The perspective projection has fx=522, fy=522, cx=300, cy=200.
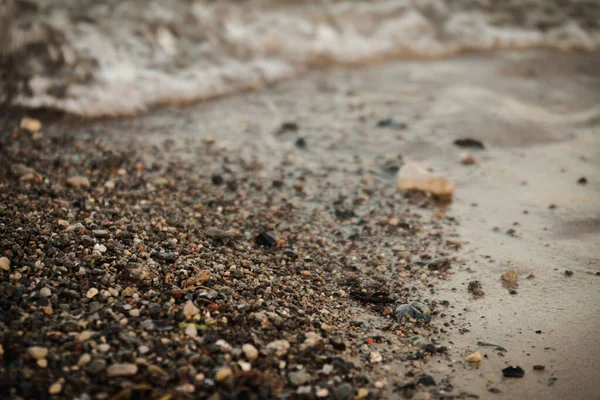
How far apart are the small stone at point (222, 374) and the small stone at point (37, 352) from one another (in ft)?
2.31

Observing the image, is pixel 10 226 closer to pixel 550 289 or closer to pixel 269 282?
pixel 269 282

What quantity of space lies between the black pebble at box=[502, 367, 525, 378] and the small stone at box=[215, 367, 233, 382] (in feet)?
4.09

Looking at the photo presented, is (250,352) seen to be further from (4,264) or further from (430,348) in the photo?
(4,264)

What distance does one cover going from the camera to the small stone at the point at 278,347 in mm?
2342

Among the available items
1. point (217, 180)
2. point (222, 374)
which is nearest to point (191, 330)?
point (222, 374)

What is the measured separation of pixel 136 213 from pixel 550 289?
2.53m

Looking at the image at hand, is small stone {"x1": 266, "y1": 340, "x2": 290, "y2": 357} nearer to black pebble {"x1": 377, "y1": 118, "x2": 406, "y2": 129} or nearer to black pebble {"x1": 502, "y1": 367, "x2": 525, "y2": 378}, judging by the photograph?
black pebble {"x1": 502, "y1": 367, "x2": 525, "y2": 378}

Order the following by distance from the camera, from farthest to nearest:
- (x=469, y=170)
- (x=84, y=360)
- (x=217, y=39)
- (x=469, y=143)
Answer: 1. (x=217, y=39)
2. (x=469, y=143)
3. (x=469, y=170)
4. (x=84, y=360)

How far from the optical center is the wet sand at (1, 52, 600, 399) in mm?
2531

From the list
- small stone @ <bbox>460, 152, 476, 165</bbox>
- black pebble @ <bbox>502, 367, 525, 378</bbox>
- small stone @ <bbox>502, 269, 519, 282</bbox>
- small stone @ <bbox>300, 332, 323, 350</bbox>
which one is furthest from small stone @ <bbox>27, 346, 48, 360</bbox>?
small stone @ <bbox>460, 152, 476, 165</bbox>

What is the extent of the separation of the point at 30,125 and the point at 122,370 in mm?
3126

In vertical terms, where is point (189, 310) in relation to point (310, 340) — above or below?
above

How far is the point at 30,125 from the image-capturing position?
4.46 m

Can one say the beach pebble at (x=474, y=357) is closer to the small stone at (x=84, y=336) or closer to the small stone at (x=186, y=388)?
the small stone at (x=186, y=388)
